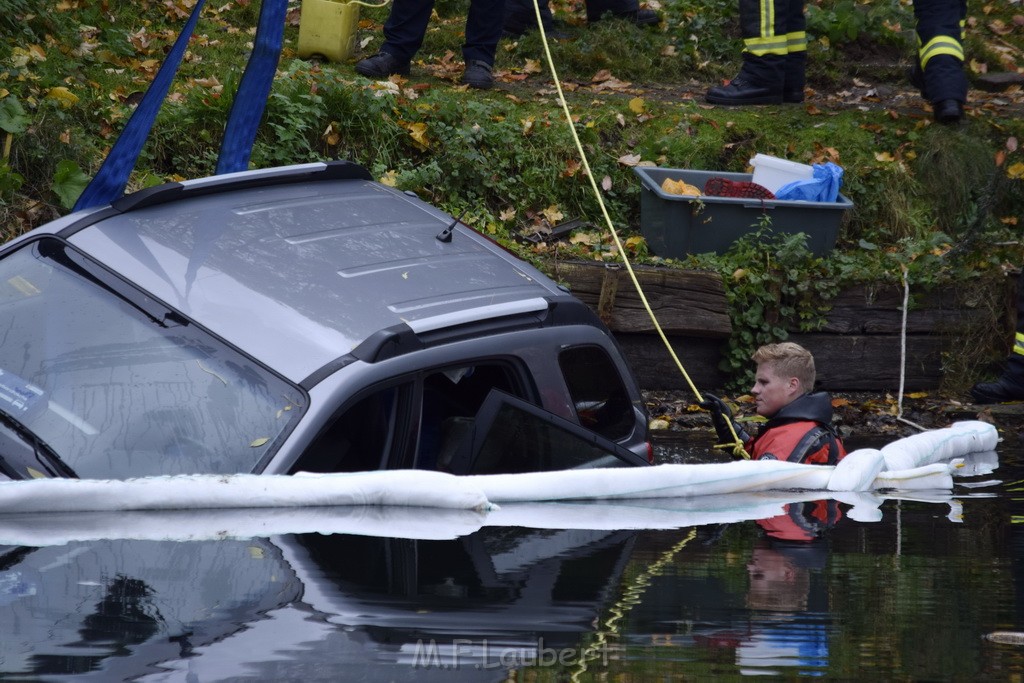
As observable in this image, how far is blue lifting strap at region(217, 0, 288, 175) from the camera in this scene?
5828mm

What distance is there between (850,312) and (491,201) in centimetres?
247

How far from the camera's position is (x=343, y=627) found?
7.80 feet

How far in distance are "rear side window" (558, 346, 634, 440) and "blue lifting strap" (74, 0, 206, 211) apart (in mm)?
1871

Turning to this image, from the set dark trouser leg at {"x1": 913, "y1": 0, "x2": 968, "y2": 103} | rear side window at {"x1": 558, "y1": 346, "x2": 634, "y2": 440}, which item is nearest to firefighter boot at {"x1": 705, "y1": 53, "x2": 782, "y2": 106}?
dark trouser leg at {"x1": 913, "y1": 0, "x2": 968, "y2": 103}

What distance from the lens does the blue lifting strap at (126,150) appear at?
4.64 metres

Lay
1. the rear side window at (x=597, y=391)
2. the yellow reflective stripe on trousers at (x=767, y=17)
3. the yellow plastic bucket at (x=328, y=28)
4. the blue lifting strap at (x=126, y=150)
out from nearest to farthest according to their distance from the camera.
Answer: the rear side window at (x=597, y=391), the blue lifting strap at (x=126, y=150), the yellow reflective stripe on trousers at (x=767, y=17), the yellow plastic bucket at (x=328, y=28)

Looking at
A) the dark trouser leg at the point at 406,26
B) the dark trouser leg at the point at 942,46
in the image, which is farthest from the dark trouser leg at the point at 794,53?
the dark trouser leg at the point at 406,26

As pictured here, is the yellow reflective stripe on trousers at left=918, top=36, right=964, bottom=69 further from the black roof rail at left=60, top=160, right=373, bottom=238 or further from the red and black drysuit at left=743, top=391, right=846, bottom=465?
the black roof rail at left=60, top=160, right=373, bottom=238

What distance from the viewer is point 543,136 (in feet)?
28.2

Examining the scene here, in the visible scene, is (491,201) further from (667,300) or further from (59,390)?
(59,390)

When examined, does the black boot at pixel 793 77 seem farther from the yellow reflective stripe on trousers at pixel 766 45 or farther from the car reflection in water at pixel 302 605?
the car reflection in water at pixel 302 605

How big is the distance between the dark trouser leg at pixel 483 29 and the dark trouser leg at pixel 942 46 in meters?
3.13

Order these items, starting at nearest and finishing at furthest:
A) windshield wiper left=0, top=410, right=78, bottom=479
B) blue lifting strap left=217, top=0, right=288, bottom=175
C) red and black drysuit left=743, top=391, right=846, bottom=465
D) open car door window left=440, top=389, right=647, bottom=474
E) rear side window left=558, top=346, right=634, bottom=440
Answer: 1. windshield wiper left=0, top=410, right=78, bottom=479
2. open car door window left=440, top=389, right=647, bottom=474
3. rear side window left=558, top=346, right=634, bottom=440
4. red and black drysuit left=743, top=391, right=846, bottom=465
5. blue lifting strap left=217, top=0, right=288, bottom=175

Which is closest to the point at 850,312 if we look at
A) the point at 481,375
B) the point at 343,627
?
the point at 481,375
